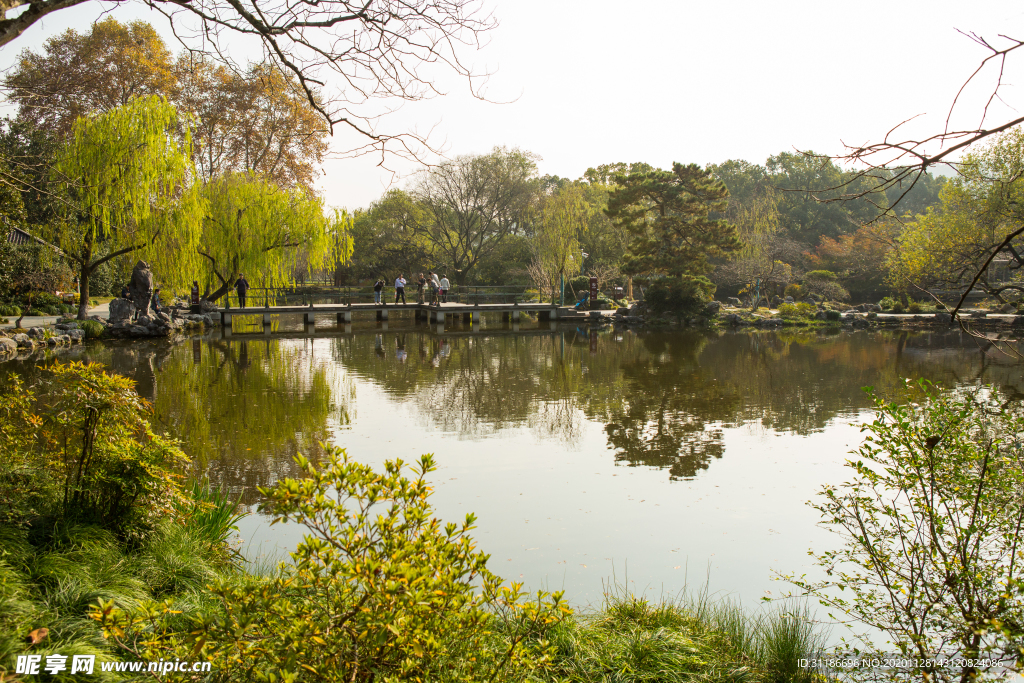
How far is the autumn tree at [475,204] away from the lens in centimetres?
3734

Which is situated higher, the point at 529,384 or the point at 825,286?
the point at 825,286

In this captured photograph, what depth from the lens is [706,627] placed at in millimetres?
3537

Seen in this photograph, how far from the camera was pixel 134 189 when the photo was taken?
18.7 m

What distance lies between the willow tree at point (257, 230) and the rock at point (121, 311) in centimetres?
426

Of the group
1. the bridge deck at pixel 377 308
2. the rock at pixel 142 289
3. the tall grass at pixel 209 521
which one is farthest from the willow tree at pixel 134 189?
the tall grass at pixel 209 521

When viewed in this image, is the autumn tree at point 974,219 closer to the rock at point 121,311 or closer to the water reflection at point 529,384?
the water reflection at point 529,384

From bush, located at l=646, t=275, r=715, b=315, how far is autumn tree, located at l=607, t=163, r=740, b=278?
0.35m

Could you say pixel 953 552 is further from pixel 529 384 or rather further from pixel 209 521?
pixel 529 384

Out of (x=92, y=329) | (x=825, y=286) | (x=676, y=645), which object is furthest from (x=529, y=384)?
(x=825, y=286)

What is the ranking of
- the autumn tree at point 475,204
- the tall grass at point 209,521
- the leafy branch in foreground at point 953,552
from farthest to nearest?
the autumn tree at point 475,204 < the tall grass at point 209,521 < the leafy branch in foreground at point 953,552

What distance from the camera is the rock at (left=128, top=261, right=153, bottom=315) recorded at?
62.3 feet

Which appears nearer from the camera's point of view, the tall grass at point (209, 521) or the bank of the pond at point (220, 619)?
the bank of the pond at point (220, 619)

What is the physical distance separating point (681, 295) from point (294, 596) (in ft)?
81.8

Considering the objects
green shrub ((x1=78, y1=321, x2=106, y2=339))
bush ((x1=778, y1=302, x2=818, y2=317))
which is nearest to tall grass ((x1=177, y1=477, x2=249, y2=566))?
green shrub ((x1=78, y1=321, x2=106, y2=339))
